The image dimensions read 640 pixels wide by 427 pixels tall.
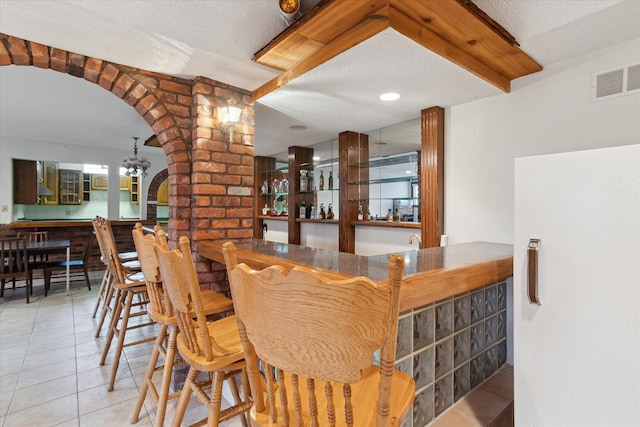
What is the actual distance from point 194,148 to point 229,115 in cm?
34

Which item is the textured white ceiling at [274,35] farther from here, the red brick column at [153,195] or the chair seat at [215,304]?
the red brick column at [153,195]

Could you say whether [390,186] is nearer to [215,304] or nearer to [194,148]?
[194,148]

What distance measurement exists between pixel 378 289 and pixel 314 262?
2.36ft

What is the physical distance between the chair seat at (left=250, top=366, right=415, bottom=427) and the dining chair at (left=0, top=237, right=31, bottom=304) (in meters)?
4.34

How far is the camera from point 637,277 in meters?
1.02

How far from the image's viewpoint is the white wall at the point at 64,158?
5.00 meters

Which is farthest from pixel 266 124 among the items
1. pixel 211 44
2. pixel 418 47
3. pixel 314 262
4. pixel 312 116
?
pixel 314 262

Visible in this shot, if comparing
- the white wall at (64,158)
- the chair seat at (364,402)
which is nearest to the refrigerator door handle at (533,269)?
the chair seat at (364,402)

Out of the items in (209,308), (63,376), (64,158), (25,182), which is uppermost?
(64,158)

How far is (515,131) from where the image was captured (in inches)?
82.8

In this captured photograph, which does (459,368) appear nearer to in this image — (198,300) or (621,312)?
(621,312)

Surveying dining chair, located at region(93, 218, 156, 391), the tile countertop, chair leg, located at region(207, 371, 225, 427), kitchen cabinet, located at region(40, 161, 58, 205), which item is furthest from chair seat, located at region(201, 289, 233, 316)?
kitchen cabinet, located at region(40, 161, 58, 205)

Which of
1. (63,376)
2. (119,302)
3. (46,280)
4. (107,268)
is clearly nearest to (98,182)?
(46,280)

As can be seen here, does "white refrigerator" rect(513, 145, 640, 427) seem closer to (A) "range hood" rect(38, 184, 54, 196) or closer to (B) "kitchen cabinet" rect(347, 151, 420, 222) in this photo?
(B) "kitchen cabinet" rect(347, 151, 420, 222)
